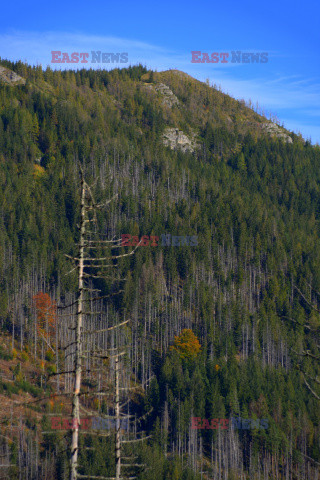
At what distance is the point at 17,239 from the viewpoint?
14250cm

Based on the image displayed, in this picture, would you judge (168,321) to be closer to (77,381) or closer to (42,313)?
(42,313)

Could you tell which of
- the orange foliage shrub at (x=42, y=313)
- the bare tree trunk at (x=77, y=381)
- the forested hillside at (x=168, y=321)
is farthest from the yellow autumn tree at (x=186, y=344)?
the bare tree trunk at (x=77, y=381)

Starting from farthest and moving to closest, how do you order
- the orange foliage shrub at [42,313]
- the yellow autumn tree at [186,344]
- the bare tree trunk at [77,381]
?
the yellow autumn tree at [186,344], the orange foliage shrub at [42,313], the bare tree trunk at [77,381]

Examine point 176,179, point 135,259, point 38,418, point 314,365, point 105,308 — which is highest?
point 176,179

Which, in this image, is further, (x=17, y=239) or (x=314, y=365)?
(x=17, y=239)

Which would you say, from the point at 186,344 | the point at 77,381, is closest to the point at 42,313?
the point at 186,344

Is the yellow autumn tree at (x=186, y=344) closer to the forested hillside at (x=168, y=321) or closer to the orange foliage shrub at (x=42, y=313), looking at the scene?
the forested hillside at (x=168, y=321)

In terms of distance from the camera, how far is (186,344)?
127 metres

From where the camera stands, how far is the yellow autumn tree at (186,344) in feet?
408

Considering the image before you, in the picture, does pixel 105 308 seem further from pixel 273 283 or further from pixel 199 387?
pixel 273 283

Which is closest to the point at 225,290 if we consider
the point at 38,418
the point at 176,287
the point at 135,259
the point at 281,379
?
the point at 176,287

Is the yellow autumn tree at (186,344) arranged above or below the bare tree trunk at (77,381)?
below

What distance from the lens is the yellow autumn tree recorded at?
4902 inches

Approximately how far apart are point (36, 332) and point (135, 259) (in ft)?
134
